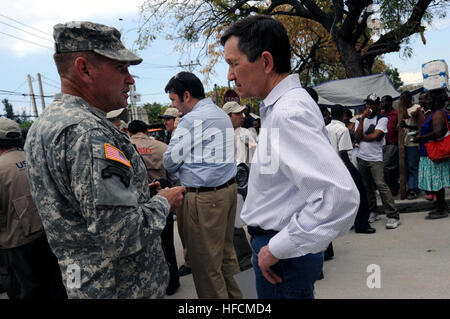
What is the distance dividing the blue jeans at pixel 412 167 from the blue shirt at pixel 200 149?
16.8ft

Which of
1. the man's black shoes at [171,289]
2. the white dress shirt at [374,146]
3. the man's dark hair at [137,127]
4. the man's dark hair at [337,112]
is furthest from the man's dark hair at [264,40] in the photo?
the white dress shirt at [374,146]

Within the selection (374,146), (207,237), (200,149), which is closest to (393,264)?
(374,146)

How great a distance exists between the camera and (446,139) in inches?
206

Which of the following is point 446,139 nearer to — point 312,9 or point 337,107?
point 337,107

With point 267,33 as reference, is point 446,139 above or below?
below

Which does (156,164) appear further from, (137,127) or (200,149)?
(200,149)

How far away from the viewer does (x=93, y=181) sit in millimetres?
1283

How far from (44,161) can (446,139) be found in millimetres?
5565

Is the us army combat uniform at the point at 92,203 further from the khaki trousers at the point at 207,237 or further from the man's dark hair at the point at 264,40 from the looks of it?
the khaki trousers at the point at 207,237

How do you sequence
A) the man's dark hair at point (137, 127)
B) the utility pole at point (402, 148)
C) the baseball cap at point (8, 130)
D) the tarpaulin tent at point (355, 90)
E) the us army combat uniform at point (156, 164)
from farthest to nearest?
the tarpaulin tent at point (355, 90)
the utility pole at point (402, 148)
the man's dark hair at point (137, 127)
the us army combat uniform at point (156, 164)
the baseball cap at point (8, 130)

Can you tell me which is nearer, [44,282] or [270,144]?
[270,144]

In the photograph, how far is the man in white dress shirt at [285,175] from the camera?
130 cm
